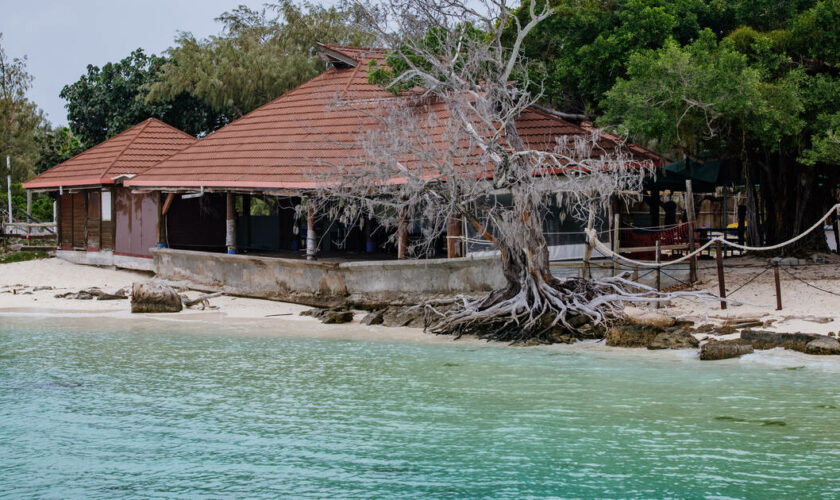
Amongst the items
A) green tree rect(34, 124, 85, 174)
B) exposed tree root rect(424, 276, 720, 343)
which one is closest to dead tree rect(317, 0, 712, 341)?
exposed tree root rect(424, 276, 720, 343)

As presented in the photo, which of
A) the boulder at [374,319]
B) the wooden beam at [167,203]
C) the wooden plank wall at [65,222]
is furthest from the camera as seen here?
the wooden plank wall at [65,222]

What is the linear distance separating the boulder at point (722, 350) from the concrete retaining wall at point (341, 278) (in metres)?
4.88

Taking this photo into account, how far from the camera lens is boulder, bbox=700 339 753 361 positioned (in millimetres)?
13461

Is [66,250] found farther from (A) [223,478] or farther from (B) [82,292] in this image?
(A) [223,478]

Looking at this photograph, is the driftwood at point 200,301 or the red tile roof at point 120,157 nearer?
the driftwood at point 200,301

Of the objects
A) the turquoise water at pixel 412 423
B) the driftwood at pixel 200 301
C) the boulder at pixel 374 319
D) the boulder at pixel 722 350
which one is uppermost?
the driftwood at pixel 200 301

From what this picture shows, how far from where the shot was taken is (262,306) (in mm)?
19375

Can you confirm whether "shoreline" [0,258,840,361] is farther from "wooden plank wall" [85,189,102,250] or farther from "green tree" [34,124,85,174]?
"green tree" [34,124,85,174]

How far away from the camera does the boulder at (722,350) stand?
13461 mm

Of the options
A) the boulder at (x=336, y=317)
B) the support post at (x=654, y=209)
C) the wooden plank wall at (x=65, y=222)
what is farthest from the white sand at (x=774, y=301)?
the wooden plank wall at (x=65, y=222)

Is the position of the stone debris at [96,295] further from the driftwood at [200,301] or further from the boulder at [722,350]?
the boulder at [722,350]

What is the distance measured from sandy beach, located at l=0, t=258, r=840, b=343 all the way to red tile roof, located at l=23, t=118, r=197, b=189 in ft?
12.4

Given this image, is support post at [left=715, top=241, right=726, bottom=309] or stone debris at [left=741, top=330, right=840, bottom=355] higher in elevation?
support post at [left=715, top=241, right=726, bottom=309]

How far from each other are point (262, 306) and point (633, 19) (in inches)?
419
